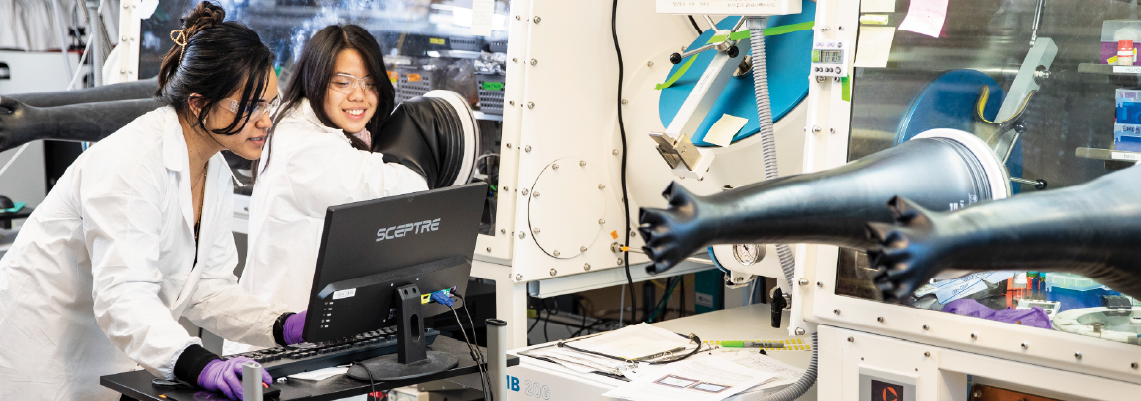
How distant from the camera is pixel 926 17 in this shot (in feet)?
5.93

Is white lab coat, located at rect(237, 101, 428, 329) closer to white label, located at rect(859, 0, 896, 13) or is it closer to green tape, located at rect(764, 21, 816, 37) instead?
green tape, located at rect(764, 21, 816, 37)

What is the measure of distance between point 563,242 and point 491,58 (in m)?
0.57

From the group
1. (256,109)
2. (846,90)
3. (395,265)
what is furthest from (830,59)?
(256,109)

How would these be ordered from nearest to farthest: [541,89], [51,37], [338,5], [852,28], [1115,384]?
[1115,384] < [852,28] < [541,89] < [338,5] < [51,37]

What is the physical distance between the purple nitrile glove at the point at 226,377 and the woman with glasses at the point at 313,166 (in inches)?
31.3

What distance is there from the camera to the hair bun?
1.92 meters

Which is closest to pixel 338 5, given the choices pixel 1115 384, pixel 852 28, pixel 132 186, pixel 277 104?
pixel 277 104

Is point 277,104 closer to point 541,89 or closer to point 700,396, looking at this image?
point 541,89

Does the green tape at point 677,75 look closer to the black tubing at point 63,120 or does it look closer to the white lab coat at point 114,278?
the white lab coat at point 114,278

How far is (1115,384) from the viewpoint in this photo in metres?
1.61

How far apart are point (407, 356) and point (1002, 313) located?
1128mm

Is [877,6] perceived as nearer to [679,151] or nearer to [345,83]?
[679,151]

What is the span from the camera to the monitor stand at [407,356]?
166 cm

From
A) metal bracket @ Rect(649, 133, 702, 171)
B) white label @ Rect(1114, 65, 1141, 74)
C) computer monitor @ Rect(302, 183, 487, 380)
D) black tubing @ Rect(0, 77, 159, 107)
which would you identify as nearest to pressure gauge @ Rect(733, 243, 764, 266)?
metal bracket @ Rect(649, 133, 702, 171)
